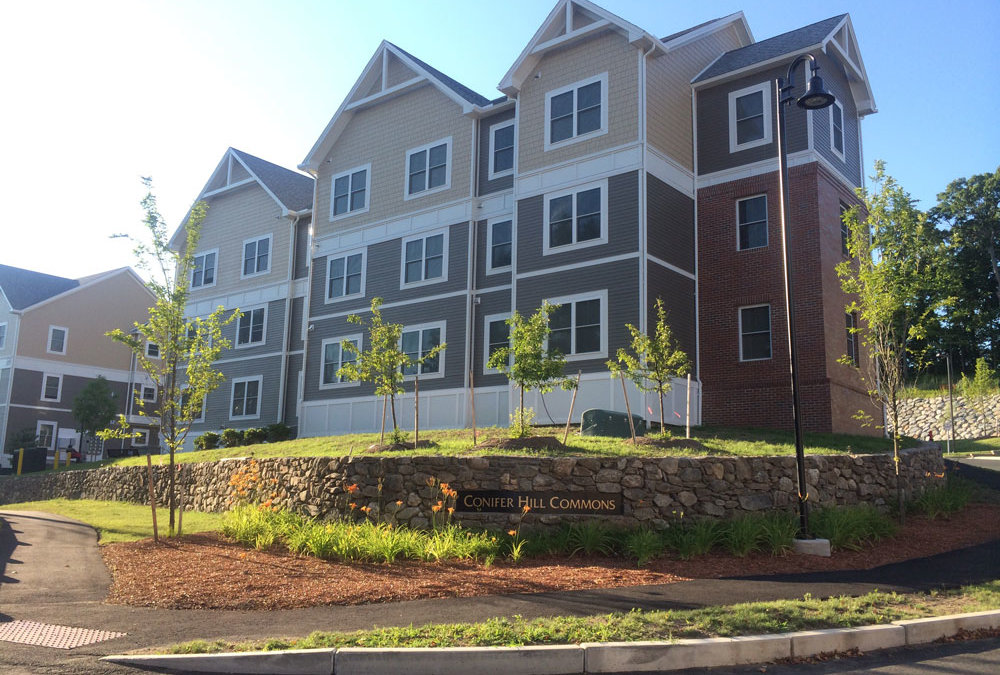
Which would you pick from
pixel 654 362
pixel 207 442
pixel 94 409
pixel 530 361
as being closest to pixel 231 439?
pixel 207 442

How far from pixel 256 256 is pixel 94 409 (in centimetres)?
1433

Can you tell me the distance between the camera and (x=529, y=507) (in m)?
12.8

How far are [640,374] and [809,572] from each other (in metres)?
7.66

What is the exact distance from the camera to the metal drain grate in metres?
7.80

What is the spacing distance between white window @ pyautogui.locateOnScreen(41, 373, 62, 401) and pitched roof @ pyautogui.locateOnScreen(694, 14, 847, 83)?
132 feet

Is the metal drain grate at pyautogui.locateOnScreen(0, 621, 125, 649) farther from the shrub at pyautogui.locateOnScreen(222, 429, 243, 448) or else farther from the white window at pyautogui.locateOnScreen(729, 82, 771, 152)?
the white window at pyautogui.locateOnScreen(729, 82, 771, 152)

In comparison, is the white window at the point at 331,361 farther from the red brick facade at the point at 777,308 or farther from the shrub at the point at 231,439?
the red brick facade at the point at 777,308

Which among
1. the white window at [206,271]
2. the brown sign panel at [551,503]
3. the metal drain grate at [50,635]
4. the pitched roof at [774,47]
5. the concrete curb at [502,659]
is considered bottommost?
the metal drain grate at [50,635]

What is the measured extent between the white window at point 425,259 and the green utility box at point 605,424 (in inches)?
361

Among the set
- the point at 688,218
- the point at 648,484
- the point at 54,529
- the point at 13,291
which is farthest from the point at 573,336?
the point at 13,291

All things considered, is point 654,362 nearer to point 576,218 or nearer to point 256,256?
point 576,218

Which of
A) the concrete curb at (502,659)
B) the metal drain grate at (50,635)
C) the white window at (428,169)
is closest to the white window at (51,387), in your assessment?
the white window at (428,169)

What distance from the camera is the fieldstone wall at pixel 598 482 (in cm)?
1274

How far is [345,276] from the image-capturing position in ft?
91.8
